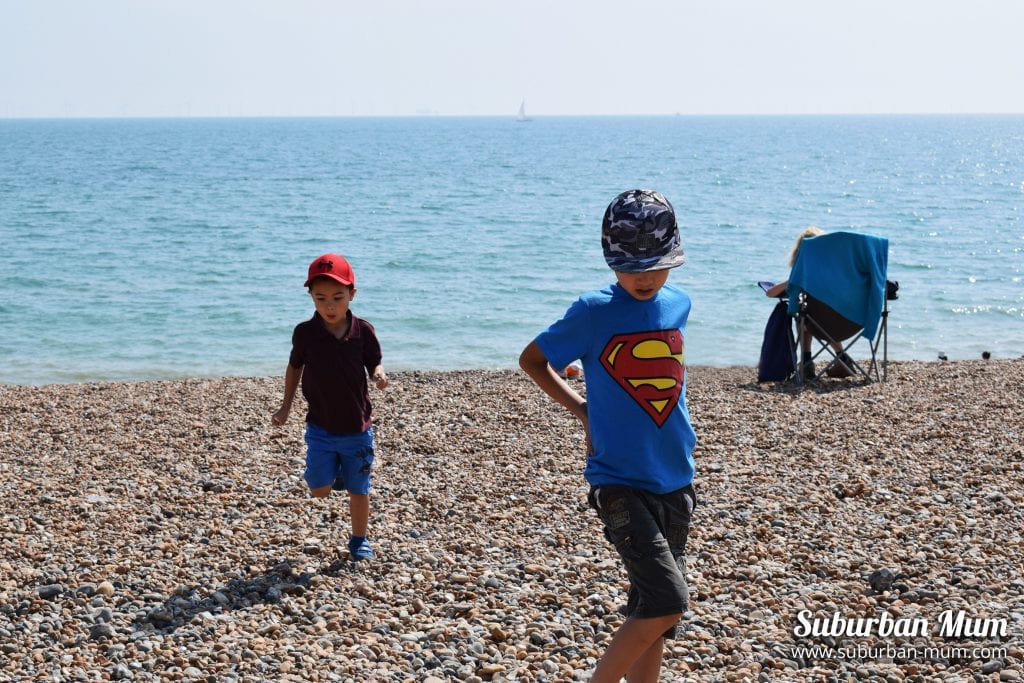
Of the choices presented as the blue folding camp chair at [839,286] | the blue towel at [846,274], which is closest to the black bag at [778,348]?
the blue folding camp chair at [839,286]

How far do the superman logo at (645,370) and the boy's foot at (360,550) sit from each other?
235 centimetres

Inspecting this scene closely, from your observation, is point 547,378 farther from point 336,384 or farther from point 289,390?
point 289,390

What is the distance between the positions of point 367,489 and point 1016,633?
290 centimetres

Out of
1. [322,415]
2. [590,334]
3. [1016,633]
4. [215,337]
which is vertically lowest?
[215,337]

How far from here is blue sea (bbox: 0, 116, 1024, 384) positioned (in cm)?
1625

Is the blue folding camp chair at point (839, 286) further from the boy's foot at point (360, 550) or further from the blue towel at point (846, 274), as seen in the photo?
the boy's foot at point (360, 550)

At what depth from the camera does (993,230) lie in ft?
106

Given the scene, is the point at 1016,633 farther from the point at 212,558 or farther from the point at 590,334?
the point at 212,558

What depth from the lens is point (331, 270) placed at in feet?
16.1

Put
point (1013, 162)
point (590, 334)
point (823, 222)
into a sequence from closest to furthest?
point (590, 334)
point (823, 222)
point (1013, 162)

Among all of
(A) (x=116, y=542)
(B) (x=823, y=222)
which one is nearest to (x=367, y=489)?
(A) (x=116, y=542)

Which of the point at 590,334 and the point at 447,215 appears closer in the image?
the point at 590,334

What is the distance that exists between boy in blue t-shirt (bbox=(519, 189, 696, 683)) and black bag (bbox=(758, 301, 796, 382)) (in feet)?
23.7

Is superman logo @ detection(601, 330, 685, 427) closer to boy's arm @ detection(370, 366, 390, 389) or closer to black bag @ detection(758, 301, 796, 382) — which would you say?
boy's arm @ detection(370, 366, 390, 389)
